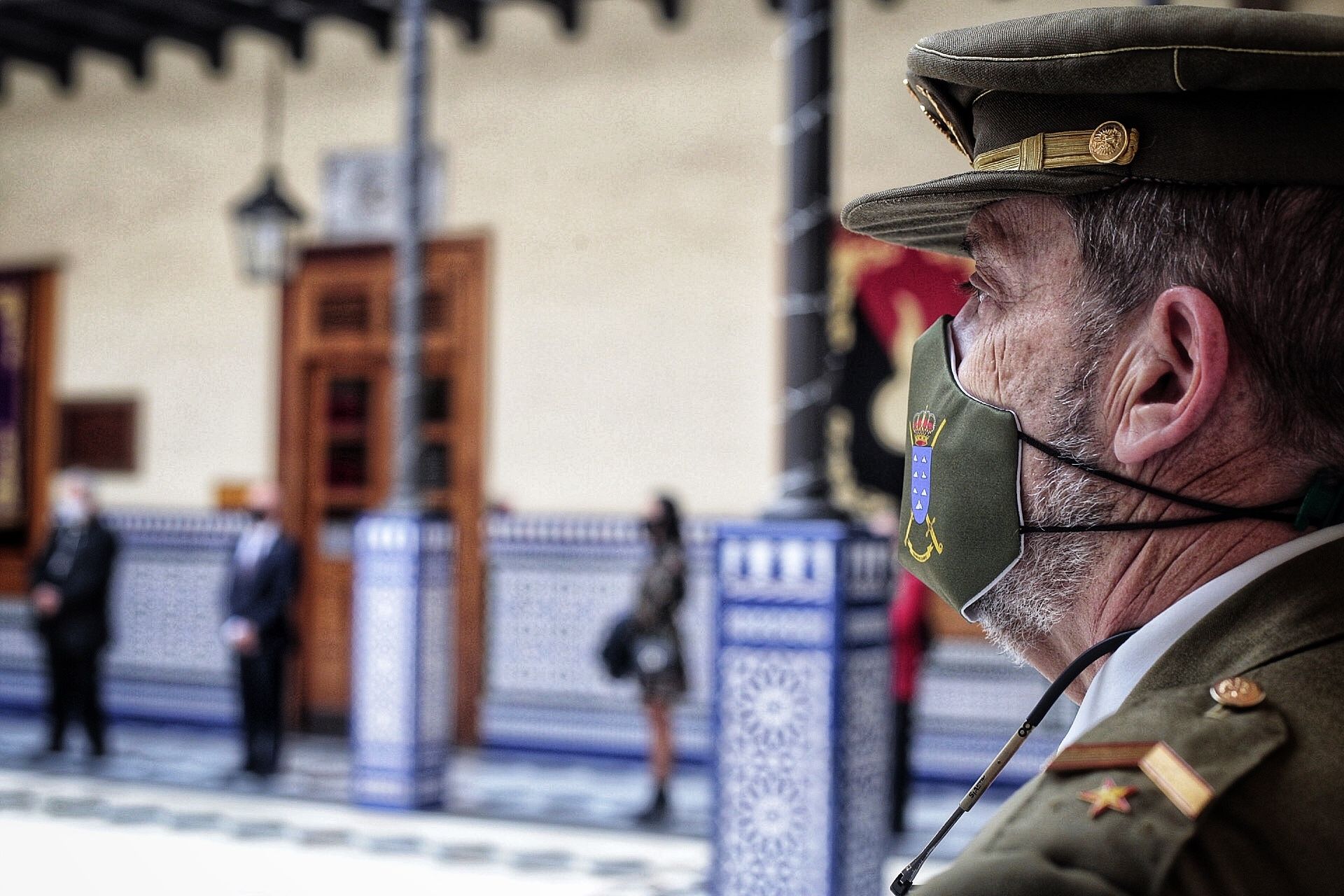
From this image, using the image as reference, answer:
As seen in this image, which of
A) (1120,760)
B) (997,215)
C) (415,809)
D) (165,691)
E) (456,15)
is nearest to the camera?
(1120,760)

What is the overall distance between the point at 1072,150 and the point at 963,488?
219 mm

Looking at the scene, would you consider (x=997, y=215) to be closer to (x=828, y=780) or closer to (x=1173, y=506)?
(x=1173, y=506)

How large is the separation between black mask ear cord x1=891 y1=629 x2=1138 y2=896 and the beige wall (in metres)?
5.98

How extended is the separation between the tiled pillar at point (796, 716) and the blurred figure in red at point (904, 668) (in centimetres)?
166

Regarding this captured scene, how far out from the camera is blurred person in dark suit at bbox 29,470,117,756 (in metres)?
7.40

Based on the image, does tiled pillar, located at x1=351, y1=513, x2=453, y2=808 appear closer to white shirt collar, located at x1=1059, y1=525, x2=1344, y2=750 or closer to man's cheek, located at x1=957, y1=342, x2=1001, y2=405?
man's cheek, located at x1=957, y1=342, x2=1001, y2=405

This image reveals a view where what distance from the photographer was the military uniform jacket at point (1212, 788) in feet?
2.16

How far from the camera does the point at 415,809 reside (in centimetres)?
616

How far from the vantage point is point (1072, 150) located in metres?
0.91

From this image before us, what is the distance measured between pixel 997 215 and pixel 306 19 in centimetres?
772

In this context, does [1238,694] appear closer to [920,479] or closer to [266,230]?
[920,479]

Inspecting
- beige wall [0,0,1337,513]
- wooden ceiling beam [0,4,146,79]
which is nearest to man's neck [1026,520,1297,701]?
beige wall [0,0,1337,513]

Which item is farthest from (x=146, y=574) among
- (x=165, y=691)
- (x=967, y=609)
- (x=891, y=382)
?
(x=967, y=609)

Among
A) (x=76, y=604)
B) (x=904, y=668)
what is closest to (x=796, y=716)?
(x=904, y=668)
